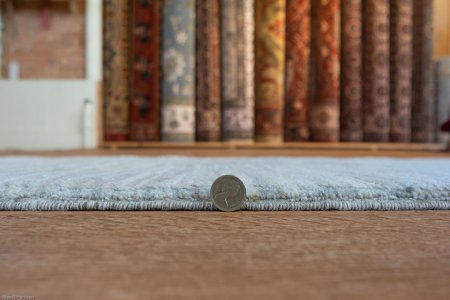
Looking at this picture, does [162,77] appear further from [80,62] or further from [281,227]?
[281,227]

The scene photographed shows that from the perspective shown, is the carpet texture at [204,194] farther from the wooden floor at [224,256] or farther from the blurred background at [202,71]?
the blurred background at [202,71]

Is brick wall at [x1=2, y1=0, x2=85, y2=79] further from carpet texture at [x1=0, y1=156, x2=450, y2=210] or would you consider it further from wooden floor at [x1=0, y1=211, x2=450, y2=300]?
wooden floor at [x1=0, y1=211, x2=450, y2=300]

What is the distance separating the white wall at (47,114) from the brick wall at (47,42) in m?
0.06

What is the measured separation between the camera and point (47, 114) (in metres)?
1.52

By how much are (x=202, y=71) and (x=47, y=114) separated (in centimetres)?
54

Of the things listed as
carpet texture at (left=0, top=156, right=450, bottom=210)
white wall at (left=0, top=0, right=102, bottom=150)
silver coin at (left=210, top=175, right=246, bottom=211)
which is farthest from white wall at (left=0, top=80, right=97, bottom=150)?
silver coin at (left=210, top=175, right=246, bottom=211)

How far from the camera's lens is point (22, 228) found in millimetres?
315

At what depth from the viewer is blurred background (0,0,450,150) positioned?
4.92ft

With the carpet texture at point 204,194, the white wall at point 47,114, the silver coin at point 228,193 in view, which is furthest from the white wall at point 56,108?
the silver coin at point 228,193

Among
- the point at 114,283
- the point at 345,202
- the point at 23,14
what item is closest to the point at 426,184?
the point at 345,202

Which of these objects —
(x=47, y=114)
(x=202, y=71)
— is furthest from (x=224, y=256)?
(x=47, y=114)

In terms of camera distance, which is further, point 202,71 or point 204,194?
point 202,71

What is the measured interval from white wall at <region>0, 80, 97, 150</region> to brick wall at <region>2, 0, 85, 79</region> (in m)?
0.06

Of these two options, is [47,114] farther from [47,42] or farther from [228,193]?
[228,193]
